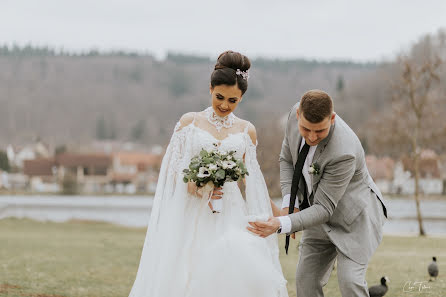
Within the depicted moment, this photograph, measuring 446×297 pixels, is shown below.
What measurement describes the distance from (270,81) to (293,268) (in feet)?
274

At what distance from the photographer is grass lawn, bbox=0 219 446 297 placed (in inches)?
406

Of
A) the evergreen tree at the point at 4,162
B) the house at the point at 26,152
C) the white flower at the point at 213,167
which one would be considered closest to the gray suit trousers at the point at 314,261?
the white flower at the point at 213,167

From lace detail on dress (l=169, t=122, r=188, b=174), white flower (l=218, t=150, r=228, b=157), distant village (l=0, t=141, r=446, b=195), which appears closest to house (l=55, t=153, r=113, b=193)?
distant village (l=0, t=141, r=446, b=195)

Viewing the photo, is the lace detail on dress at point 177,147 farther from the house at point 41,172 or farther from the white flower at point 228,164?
the house at point 41,172

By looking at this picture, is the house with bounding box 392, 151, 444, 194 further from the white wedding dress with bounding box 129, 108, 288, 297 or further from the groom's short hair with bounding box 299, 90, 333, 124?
the groom's short hair with bounding box 299, 90, 333, 124

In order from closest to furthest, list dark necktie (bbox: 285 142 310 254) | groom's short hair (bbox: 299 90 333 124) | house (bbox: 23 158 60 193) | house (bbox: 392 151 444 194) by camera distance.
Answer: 1. groom's short hair (bbox: 299 90 333 124)
2. dark necktie (bbox: 285 142 310 254)
3. house (bbox: 392 151 444 194)
4. house (bbox: 23 158 60 193)

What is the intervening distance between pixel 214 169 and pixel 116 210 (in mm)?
53582

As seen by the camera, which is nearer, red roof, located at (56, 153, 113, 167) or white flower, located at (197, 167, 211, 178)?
white flower, located at (197, 167, 211, 178)

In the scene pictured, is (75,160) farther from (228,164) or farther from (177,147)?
(228,164)

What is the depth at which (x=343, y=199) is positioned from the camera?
5.20 m

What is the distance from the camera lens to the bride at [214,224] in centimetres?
531

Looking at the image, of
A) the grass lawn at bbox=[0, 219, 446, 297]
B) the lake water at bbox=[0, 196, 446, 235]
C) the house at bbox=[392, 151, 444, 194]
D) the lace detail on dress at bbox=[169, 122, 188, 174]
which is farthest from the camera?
the house at bbox=[392, 151, 444, 194]

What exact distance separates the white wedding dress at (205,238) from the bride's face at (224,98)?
0.20m

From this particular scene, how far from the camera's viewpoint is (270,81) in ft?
314
